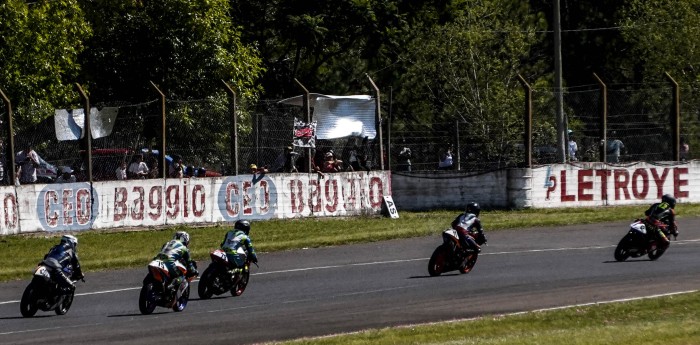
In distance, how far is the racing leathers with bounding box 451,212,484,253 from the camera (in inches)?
838

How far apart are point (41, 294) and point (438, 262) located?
6.58 m

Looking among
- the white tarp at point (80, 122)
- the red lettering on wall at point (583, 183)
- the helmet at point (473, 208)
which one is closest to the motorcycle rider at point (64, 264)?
the helmet at point (473, 208)

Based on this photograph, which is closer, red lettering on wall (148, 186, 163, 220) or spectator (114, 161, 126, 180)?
spectator (114, 161, 126, 180)

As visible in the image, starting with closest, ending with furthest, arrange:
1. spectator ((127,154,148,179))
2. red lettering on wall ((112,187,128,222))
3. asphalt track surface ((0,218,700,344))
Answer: asphalt track surface ((0,218,700,344)) → red lettering on wall ((112,187,128,222)) → spectator ((127,154,148,179))

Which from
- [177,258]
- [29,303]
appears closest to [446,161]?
[177,258]

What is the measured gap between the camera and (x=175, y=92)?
129ft

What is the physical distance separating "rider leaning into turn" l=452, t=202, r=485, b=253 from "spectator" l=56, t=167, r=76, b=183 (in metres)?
8.20

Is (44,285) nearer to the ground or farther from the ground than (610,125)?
nearer to the ground

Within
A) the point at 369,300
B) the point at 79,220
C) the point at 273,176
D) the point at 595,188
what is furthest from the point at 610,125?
the point at 369,300

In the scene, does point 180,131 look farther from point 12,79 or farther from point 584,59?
point 584,59

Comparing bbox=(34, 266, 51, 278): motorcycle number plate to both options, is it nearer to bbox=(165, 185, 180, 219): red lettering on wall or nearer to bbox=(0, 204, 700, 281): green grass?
bbox=(0, 204, 700, 281): green grass

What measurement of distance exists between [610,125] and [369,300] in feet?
52.4

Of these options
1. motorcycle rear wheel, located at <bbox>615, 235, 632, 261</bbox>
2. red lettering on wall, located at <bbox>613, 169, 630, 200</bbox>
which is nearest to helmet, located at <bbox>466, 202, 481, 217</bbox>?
motorcycle rear wheel, located at <bbox>615, 235, 632, 261</bbox>

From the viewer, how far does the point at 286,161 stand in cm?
2928
